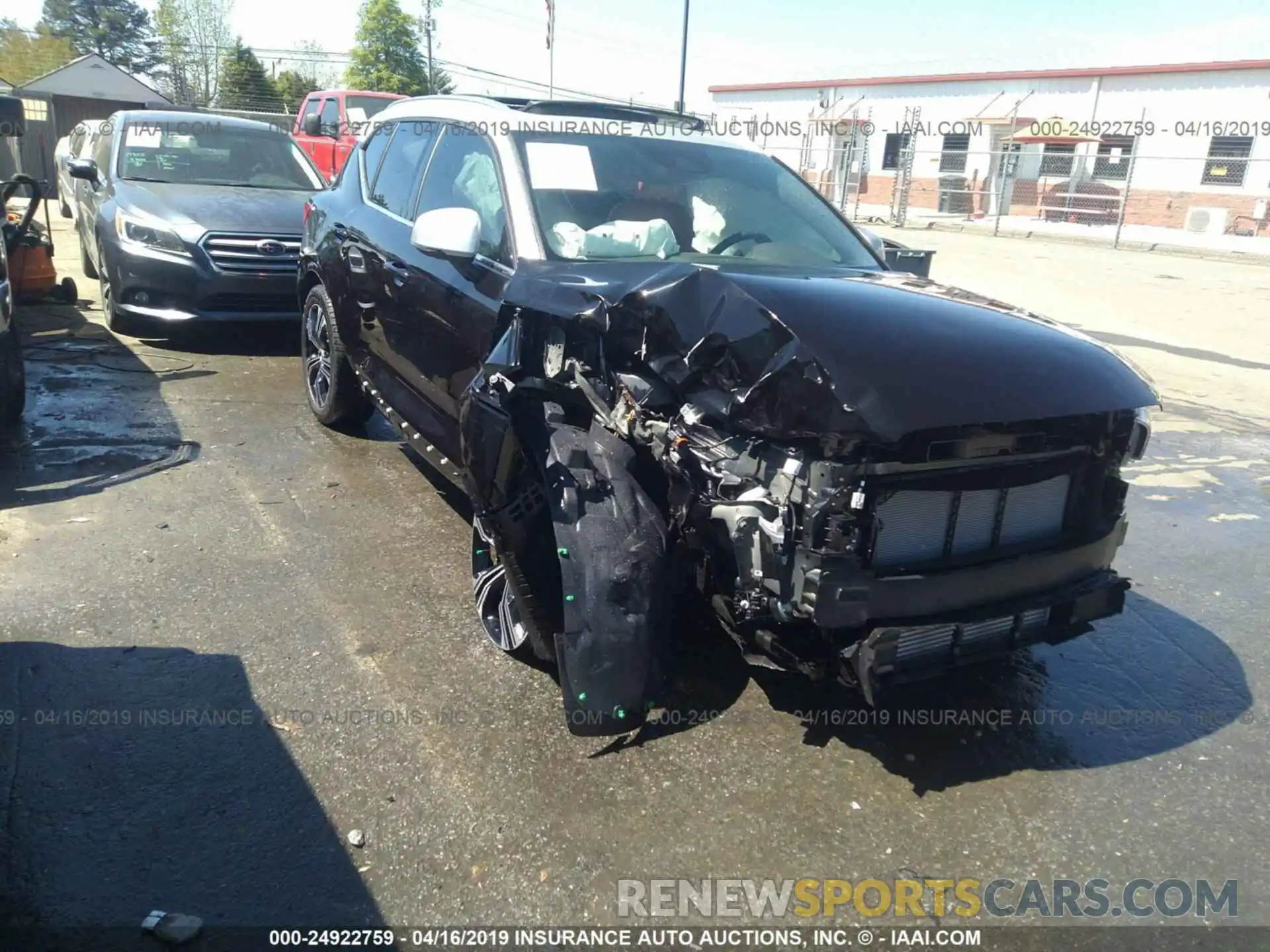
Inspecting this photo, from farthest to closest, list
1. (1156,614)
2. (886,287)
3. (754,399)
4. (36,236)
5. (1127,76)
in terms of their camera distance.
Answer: (1127,76), (36,236), (1156,614), (886,287), (754,399)

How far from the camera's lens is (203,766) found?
2930mm

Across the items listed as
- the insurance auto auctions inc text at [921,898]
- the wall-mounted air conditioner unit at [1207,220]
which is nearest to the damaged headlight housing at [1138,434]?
the insurance auto auctions inc text at [921,898]

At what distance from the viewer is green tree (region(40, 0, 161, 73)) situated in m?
73.6

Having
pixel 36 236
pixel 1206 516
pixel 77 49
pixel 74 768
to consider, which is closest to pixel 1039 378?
pixel 74 768

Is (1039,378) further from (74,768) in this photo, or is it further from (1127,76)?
(1127,76)

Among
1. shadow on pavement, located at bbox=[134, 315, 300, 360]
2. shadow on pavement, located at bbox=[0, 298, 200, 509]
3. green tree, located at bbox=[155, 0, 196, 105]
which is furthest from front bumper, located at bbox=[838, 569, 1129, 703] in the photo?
green tree, located at bbox=[155, 0, 196, 105]

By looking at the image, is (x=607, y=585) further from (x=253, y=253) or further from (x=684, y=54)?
(x=684, y=54)

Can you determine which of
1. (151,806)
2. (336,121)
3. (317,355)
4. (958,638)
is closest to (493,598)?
(151,806)

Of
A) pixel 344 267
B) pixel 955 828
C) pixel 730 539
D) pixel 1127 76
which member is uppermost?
pixel 1127 76

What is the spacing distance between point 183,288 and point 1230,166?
31289 mm

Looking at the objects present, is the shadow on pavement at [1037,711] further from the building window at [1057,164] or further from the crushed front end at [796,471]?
the building window at [1057,164]

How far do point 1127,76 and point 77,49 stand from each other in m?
73.0

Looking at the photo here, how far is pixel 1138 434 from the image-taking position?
3.13 metres

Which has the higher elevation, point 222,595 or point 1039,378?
point 1039,378
